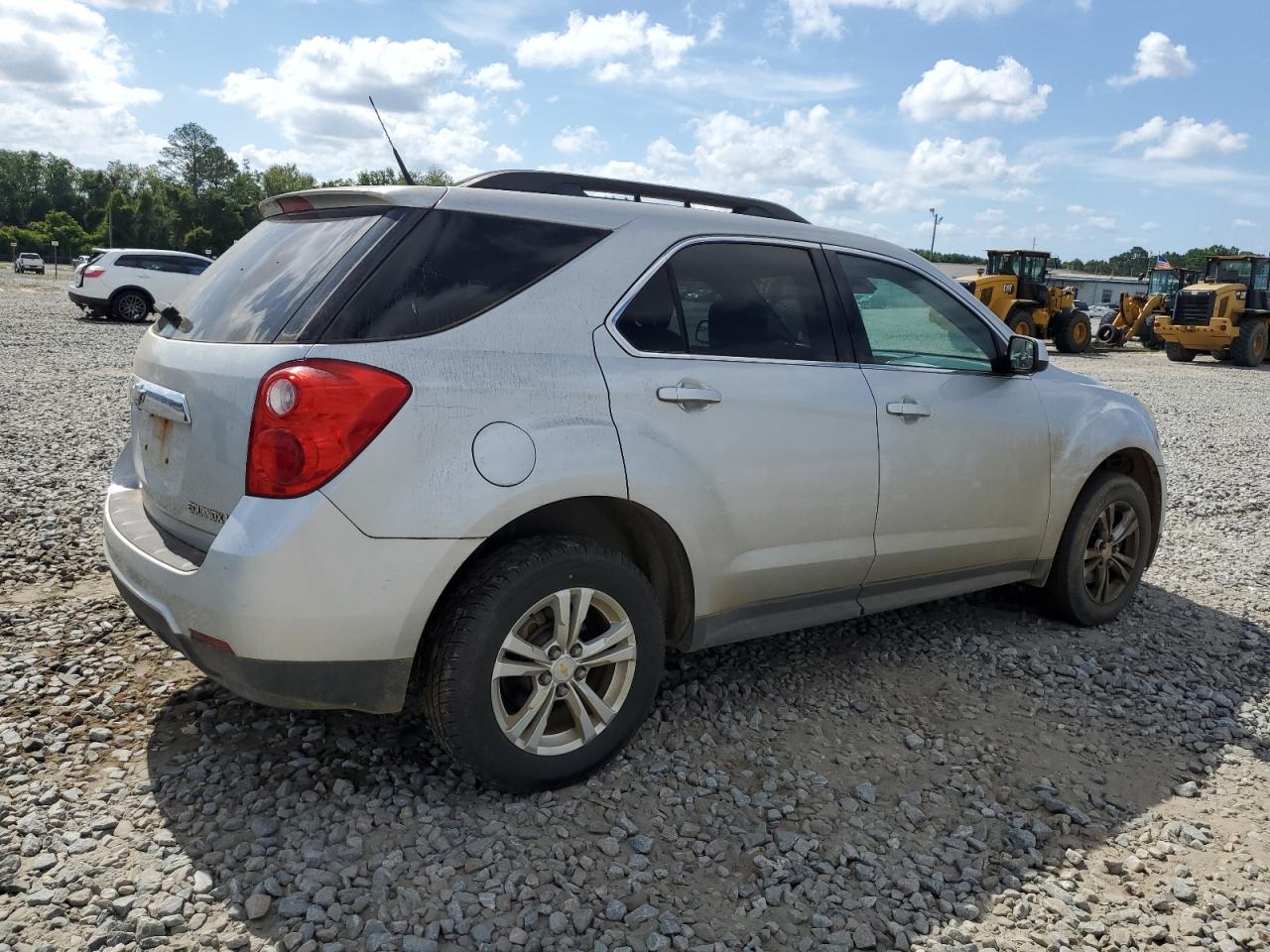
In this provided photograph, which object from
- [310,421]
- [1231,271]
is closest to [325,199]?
[310,421]

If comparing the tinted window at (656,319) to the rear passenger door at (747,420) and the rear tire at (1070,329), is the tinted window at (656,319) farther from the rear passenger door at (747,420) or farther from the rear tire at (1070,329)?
the rear tire at (1070,329)

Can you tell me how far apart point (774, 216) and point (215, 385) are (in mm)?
2161

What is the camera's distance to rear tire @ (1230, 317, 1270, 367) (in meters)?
24.8

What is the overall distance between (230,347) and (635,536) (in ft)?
4.51

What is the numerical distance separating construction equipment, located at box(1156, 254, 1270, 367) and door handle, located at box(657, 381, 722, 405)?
2554 cm

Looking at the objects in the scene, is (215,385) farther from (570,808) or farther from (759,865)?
Answer: (759,865)

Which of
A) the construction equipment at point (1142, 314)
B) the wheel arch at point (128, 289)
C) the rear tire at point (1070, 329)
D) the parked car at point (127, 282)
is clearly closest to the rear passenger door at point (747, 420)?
the parked car at point (127, 282)

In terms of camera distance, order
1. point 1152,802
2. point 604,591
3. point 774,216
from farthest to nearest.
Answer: point 774,216
point 1152,802
point 604,591

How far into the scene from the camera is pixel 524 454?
2.85 metres

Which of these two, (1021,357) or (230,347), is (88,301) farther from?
(1021,357)

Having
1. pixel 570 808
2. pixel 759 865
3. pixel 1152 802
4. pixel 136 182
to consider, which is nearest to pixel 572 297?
pixel 570 808

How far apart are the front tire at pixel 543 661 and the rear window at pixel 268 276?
930mm

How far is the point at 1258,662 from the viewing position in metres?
4.61

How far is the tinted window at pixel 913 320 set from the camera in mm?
3943
